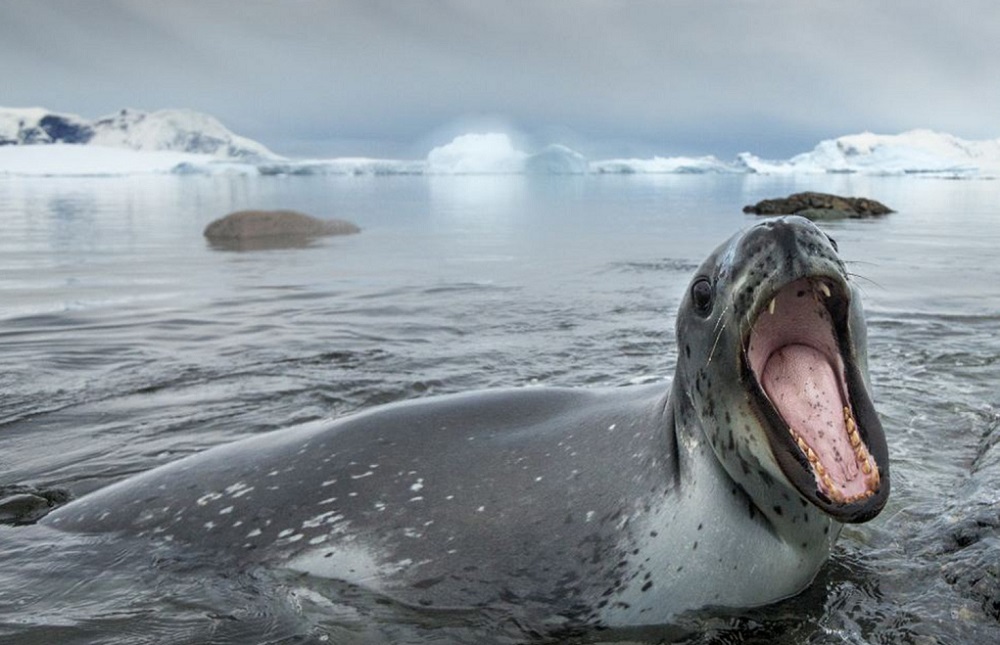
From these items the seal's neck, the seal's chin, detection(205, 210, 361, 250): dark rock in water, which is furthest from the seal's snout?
detection(205, 210, 361, 250): dark rock in water

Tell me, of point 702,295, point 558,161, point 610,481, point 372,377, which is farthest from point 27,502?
point 558,161

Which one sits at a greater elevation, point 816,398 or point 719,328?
point 719,328

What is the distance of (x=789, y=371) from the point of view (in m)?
3.02

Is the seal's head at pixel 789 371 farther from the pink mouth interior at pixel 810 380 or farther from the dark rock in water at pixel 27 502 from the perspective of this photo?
the dark rock in water at pixel 27 502

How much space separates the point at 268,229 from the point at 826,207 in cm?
1688

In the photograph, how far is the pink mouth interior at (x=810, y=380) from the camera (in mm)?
2797

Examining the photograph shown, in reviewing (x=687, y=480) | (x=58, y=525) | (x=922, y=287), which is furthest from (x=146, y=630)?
(x=922, y=287)

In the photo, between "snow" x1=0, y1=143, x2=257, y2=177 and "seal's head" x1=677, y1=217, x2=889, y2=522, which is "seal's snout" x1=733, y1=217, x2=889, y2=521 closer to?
"seal's head" x1=677, y1=217, x2=889, y2=522

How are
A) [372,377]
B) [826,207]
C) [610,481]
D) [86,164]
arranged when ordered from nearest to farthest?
[610,481] < [372,377] < [826,207] < [86,164]

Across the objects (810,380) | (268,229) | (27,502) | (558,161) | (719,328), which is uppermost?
(558,161)

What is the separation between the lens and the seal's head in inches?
107

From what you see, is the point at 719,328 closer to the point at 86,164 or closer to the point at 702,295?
the point at 702,295

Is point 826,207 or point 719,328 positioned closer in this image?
point 719,328

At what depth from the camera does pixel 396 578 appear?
351 centimetres
